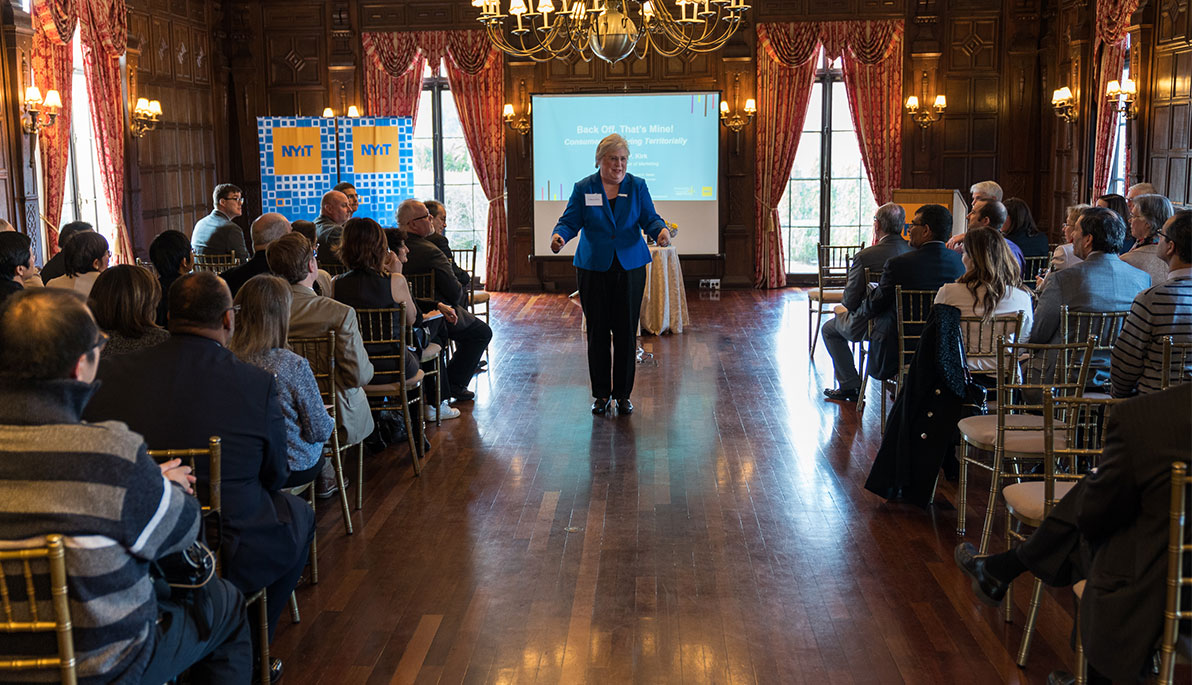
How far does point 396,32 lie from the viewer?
41.4 ft

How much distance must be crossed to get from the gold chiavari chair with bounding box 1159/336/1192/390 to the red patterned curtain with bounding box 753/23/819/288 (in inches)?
353

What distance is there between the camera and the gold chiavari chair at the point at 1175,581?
2256 millimetres

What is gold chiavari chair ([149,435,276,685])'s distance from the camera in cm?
258

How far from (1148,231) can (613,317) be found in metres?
3.02

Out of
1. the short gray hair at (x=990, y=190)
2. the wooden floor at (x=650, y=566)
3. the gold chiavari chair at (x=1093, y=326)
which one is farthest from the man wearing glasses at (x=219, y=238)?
the gold chiavari chair at (x=1093, y=326)

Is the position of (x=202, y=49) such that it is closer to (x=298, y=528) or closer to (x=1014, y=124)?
(x=1014, y=124)

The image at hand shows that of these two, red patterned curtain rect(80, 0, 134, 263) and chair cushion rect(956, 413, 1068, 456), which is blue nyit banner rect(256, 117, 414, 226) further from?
chair cushion rect(956, 413, 1068, 456)

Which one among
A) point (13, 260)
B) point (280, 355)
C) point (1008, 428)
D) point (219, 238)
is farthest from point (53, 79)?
point (1008, 428)

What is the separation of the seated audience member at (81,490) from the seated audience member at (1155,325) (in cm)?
330

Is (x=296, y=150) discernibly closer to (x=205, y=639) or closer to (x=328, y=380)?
(x=328, y=380)

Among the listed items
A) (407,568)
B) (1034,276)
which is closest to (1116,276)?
(1034,276)

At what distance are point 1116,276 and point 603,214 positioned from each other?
9.29ft

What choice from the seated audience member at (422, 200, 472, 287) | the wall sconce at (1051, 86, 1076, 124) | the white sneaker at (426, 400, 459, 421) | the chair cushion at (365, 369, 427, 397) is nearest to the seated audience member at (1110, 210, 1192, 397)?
the chair cushion at (365, 369, 427, 397)

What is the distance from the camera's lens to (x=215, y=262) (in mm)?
7969
